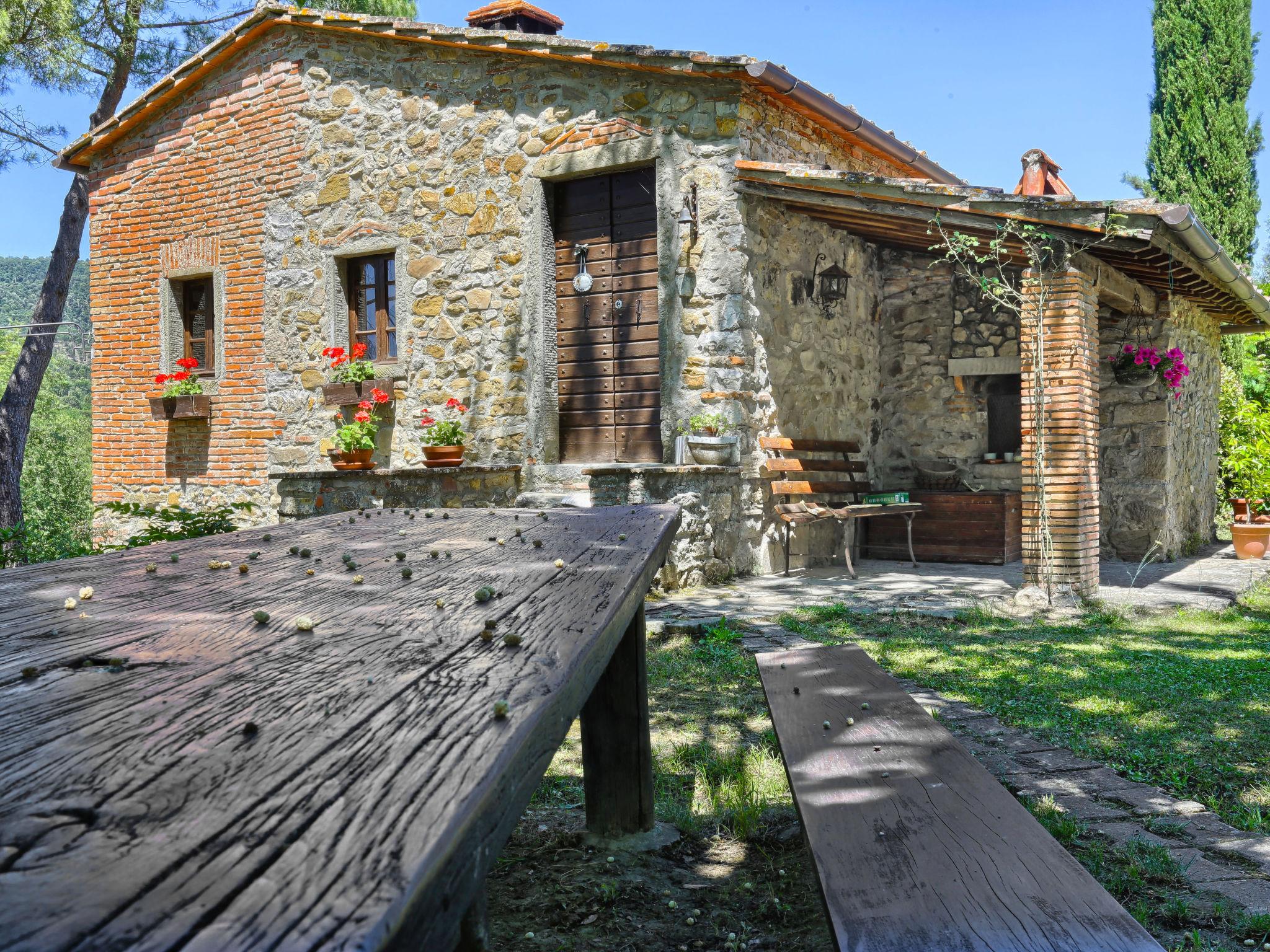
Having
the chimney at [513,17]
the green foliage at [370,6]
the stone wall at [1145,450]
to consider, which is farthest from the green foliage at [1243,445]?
the green foliage at [370,6]

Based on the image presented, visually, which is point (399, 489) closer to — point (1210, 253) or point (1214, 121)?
point (1210, 253)

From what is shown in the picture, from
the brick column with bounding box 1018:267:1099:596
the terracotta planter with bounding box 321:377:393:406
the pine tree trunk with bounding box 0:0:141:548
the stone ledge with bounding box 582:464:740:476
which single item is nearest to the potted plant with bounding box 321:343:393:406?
the terracotta planter with bounding box 321:377:393:406

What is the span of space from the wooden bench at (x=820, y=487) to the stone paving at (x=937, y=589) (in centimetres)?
36

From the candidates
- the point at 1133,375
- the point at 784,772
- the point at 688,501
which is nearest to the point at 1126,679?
the point at 784,772

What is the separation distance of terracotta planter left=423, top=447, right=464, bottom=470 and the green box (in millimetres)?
3597

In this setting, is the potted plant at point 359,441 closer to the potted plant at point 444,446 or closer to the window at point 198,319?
the potted plant at point 444,446

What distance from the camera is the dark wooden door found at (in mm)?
8125

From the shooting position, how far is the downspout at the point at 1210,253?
18.9 feet

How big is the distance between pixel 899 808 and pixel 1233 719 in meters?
2.77

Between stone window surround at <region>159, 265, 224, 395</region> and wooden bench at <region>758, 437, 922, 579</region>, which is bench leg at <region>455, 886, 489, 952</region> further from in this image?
stone window surround at <region>159, 265, 224, 395</region>

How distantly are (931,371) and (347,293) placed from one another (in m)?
5.79

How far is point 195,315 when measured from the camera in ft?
35.4

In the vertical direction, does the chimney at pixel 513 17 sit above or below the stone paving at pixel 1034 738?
above

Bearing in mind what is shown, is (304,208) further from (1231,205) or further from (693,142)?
(1231,205)
